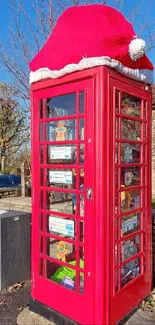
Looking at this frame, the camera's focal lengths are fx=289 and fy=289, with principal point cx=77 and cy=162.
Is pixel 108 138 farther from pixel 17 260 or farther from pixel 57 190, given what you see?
pixel 17 260

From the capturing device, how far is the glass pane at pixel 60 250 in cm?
292

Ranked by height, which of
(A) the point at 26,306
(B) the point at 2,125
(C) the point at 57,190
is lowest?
(A) the point at 26,306

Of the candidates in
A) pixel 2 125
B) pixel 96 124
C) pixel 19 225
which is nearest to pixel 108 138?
pixel 96 124

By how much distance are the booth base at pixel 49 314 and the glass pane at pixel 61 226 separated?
750 mm

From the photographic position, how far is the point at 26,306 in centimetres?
328

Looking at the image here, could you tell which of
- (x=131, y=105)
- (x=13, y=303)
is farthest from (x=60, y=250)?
(x=131, y=105)

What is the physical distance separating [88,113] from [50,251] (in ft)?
4.94

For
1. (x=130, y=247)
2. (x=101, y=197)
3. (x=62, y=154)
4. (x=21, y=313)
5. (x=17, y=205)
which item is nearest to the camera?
(x=101, y=197)

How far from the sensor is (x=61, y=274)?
302 cm

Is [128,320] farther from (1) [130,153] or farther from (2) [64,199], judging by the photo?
(1) [130,153]

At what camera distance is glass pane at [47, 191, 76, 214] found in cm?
285

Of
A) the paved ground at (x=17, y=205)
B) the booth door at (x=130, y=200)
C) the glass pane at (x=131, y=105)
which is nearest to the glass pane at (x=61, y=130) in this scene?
the booth door at (x=130, y=200)

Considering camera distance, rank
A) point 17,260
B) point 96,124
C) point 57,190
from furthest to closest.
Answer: point 17,260
point 57,190
point 96,124

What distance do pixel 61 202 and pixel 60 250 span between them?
0.50 metres
